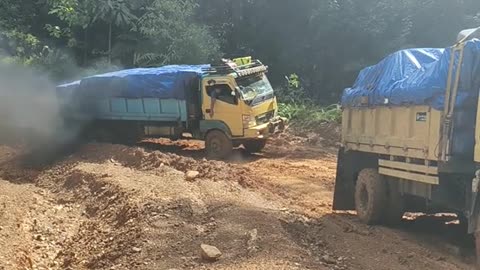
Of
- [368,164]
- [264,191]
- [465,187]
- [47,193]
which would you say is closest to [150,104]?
[47,193]

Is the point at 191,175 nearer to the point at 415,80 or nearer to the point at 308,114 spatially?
the point at 415,80

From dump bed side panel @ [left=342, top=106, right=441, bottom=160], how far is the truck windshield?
6.66 meters

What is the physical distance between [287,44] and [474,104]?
22.8m

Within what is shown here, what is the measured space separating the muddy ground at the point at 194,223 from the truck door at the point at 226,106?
1.45 metres

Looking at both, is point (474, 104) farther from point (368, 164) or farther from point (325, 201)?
point (325, 201)

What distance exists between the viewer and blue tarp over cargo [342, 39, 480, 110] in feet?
24.1

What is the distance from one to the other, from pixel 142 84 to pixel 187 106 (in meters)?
1.77

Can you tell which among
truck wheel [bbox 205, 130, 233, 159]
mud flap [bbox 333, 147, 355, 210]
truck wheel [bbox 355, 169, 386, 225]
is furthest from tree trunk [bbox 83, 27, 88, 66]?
truck wheel [bbox 355, 169, 386, 225]

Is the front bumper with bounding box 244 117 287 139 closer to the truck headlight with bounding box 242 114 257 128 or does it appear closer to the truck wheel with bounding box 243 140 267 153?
the truck headlight with bounding box 242 114 257 128

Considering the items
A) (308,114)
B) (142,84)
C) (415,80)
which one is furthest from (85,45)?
(415,80)

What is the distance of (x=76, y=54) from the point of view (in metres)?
30.1

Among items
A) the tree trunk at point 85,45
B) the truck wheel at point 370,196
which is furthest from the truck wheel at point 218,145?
the tree trunk at point 85,45

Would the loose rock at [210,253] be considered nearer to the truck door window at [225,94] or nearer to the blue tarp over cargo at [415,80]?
the blue tarp over cargo at [415,80]

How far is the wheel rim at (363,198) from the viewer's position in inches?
388
